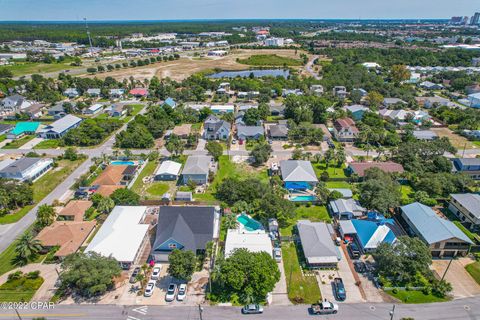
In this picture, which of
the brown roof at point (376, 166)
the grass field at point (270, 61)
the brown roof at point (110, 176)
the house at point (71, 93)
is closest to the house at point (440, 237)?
the brown roof at point (376, 166)

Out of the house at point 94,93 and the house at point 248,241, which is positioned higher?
the house at point 94,93

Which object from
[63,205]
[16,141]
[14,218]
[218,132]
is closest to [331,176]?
[218,132]

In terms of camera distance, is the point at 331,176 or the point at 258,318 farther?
the point at 331,176

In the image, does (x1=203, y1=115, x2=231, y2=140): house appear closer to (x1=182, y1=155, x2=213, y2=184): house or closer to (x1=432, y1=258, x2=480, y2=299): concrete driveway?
(x1=182, y1=155, x2=213, y2=184): house

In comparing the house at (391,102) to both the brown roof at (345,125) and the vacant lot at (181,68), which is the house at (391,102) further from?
the vacant lot at (181,68)

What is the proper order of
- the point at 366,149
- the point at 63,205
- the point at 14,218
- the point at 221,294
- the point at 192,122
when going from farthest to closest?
the point at 192,122 → the point at 366,149 → the point at 63,205 → the point at 14,218 → the point at 221,294

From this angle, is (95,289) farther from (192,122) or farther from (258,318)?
(192,122)
